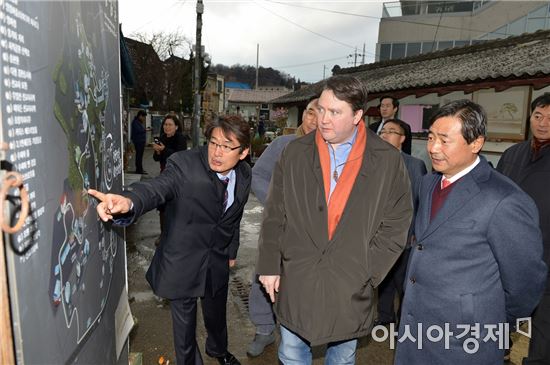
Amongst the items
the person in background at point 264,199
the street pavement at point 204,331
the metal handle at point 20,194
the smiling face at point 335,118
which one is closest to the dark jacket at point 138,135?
the street pavement at point 204,331

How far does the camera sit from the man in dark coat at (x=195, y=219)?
2523 millimetres

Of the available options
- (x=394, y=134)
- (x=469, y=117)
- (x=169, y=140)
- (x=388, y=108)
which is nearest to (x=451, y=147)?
(x=469, y=117)

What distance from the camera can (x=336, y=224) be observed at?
2059 millimetres

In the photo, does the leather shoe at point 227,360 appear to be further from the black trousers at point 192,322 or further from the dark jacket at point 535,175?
the dark jacket at point 535,175

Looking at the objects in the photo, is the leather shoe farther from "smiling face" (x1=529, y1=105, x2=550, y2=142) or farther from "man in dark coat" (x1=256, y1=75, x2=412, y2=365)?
"smiling face" (x1=529, y1=105, x2=550, y2=142)

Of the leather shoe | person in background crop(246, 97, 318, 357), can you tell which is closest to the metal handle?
person in background crop(246, 97, 318, 357)

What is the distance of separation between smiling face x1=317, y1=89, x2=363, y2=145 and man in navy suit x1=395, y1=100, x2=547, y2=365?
422mm

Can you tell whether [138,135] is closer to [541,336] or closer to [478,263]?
[541,336]

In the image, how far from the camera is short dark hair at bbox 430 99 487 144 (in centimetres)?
196

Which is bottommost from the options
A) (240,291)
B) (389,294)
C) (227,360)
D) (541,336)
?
(240,291)

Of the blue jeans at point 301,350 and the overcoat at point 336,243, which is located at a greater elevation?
the overcoat at point 336,243

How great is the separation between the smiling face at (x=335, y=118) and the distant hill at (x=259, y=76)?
260 ft

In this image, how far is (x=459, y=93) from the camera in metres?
8.64

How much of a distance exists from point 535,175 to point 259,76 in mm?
89957
